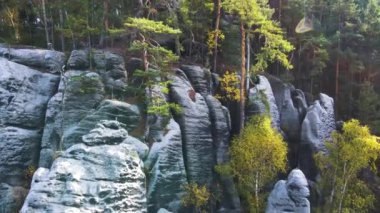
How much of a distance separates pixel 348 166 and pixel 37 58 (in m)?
15.0

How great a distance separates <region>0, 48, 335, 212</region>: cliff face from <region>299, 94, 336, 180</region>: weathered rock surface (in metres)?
0.06

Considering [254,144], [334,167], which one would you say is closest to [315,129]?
[334,167]

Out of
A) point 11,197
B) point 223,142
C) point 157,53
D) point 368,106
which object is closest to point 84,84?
point 157,53

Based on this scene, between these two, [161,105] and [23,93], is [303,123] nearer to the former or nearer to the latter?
[161,105]

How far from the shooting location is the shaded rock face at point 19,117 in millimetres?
18047

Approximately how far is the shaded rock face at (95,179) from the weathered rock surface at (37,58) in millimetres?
5944

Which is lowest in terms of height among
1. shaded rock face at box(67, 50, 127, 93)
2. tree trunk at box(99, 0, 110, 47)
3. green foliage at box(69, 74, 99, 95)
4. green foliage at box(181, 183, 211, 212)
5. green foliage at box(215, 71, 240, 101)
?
green foliage at box(181, 183, 211, 212)

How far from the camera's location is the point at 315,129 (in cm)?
2306

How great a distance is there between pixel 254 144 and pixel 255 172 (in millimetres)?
1239

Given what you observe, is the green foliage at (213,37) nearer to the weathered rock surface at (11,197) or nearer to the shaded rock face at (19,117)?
the shaded rock face at (19,117)

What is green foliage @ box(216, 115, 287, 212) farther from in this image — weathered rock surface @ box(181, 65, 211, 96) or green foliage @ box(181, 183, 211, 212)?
weathered rock surface @ box(181, 65, 211, 96)

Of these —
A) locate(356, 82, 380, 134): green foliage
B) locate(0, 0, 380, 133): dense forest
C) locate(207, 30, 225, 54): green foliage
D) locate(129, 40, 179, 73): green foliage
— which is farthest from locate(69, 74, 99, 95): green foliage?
locate(356, 82, 380, 134): green foliage

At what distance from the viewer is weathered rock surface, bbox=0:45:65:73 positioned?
20.7m

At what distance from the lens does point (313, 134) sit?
2302 cm
